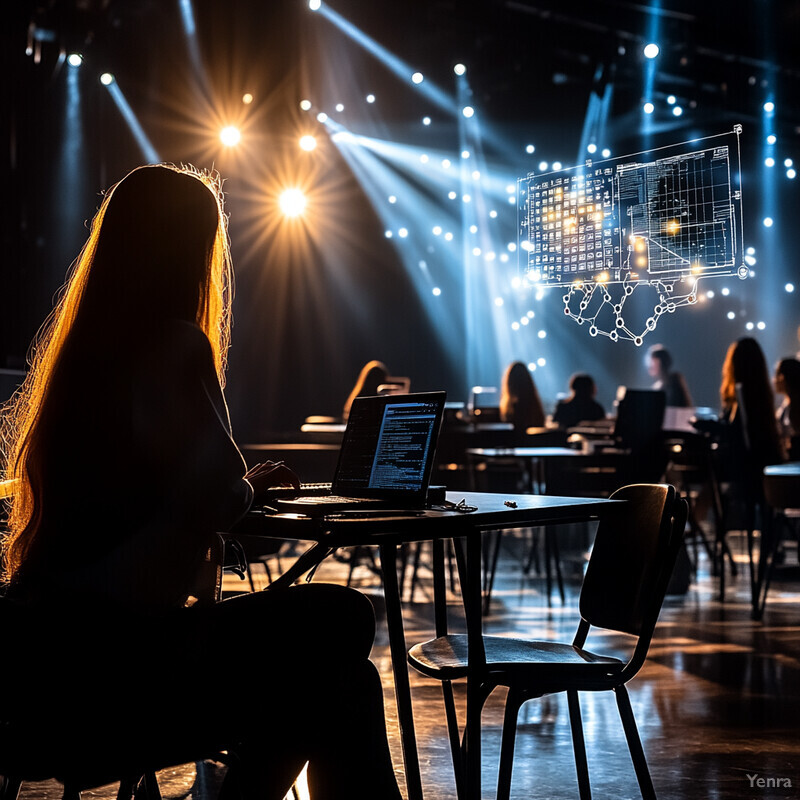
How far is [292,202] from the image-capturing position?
34.1ft

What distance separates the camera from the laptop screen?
1.98 meters

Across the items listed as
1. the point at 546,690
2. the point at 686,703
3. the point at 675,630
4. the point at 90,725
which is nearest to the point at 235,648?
the point at 90,725

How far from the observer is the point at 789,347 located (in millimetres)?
10117

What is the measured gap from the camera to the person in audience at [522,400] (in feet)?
24.7

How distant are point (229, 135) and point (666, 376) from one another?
4832 mm

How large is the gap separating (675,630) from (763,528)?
86 cm

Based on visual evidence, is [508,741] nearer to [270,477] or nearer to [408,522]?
[408,522]

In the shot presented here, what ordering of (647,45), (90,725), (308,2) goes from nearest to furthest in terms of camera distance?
(90,725) → (647,45) → (308,2)

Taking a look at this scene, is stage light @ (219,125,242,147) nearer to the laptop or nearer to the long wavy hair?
the laptop

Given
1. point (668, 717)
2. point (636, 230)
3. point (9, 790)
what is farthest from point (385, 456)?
point (636, 230)

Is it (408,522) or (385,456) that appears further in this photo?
(385,456)

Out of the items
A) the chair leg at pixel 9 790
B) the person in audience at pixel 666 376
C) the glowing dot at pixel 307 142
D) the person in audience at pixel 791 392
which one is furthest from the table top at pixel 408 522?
the glowing dot at pixel 307 142

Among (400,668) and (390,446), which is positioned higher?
(390,446)

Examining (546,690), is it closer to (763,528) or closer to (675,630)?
(675,630)
